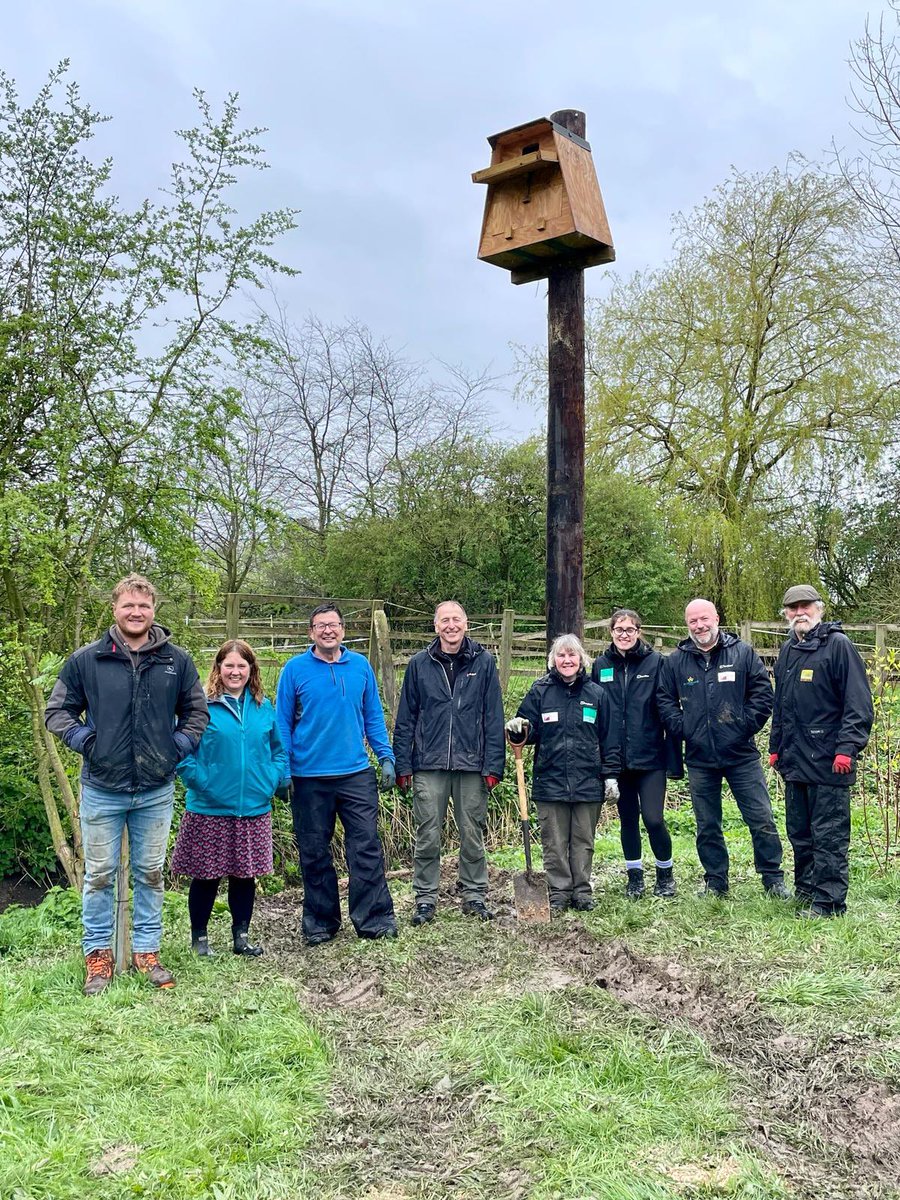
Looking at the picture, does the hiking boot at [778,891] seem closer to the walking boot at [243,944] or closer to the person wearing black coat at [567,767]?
the person wearing black coat at [567,767]

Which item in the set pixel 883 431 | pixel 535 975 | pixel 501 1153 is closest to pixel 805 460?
pixel 883 431

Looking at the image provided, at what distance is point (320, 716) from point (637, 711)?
6.43 ft

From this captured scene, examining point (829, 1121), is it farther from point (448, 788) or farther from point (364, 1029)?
point (448, 788)

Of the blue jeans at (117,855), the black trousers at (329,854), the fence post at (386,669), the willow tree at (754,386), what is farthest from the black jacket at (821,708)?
the willow tree at (754,386)

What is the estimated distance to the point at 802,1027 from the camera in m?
3.68

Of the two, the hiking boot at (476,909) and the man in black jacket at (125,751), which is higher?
Result: the man in black jacket at (125,751)

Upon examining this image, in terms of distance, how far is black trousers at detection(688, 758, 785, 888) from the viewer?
568 cm

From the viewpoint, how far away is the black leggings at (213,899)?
4953 mm

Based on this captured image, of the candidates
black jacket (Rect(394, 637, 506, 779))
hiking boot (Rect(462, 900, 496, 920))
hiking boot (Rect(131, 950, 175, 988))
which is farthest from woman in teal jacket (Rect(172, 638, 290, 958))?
hiking boot (Rect(462, 900, 496, 920))

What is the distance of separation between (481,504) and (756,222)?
8.26 meters

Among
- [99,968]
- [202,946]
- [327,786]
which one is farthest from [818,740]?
A: [99,968]

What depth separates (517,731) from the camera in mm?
5672

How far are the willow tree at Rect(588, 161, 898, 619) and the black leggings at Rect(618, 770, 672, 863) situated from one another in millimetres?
12955

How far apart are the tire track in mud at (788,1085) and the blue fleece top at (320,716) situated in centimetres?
162
